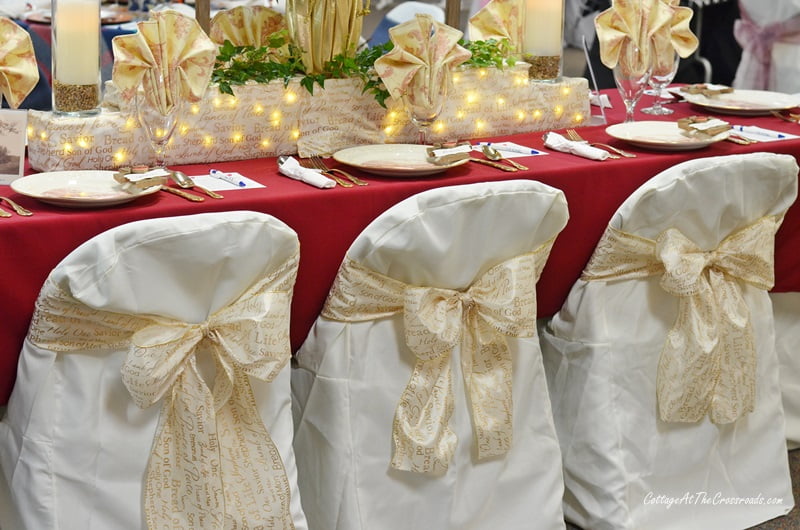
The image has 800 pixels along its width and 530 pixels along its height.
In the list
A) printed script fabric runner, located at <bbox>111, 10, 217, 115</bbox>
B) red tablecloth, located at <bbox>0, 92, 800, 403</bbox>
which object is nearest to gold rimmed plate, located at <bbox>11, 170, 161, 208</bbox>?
red tablecloth, located at <bbox>0, 92, 800, 403</bbox>

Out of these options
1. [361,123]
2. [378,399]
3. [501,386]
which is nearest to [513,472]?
[501,386]

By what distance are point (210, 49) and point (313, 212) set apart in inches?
13.5

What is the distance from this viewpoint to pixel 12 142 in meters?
1.74

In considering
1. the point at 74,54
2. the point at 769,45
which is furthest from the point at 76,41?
the point at 769,45

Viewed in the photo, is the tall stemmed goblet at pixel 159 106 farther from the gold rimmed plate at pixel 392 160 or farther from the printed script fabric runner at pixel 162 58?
the gold rimmed plate at pixel 392 160

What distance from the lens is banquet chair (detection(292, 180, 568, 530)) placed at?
5.50 ft

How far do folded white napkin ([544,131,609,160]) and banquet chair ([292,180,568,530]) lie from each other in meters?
0.31

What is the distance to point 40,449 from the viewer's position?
1.50 meters

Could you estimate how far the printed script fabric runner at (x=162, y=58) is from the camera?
5.66 ft

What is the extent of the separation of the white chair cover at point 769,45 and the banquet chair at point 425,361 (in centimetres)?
277

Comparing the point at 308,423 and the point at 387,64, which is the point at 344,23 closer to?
the point at 387,64

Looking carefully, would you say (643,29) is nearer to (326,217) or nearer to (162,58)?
(326,217)

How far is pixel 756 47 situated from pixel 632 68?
7.48 ft

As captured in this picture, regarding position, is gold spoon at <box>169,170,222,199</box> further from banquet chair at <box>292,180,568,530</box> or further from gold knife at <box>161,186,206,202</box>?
banquet chair at <box>292,180,568,530</box>
